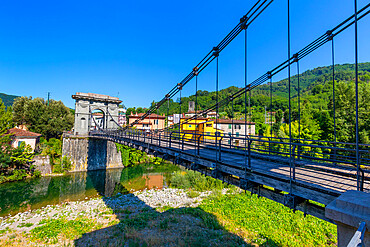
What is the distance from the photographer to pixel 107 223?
31.2 ft

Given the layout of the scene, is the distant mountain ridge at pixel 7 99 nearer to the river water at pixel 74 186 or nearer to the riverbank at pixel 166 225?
the river water at pixel 74 186

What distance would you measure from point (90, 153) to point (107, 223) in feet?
45.9

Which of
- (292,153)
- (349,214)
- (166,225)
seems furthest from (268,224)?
(349,214)

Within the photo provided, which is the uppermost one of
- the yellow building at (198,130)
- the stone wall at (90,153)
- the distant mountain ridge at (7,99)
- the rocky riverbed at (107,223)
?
the distant mountain ridge at (7,99)

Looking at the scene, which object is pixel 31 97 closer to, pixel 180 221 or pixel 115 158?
pixel 115 158

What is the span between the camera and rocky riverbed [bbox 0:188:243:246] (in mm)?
7871

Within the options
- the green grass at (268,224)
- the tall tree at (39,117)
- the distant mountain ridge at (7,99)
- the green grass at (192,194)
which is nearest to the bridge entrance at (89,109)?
the tall tree at (39,117)

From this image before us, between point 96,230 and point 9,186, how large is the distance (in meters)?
11.8

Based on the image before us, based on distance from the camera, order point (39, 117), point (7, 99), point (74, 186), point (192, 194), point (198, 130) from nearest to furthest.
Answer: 1. point (192, 194)
2. point (74, 186)
3. point (198, 130)
4. point (39, 117)
5. point (7, 99)

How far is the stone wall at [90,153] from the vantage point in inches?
812

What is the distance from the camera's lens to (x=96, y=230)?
28.8 feet

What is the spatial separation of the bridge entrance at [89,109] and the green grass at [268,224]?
61.3 ft

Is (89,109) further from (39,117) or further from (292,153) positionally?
(292,153)

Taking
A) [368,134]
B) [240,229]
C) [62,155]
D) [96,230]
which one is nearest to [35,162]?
[62,155]
